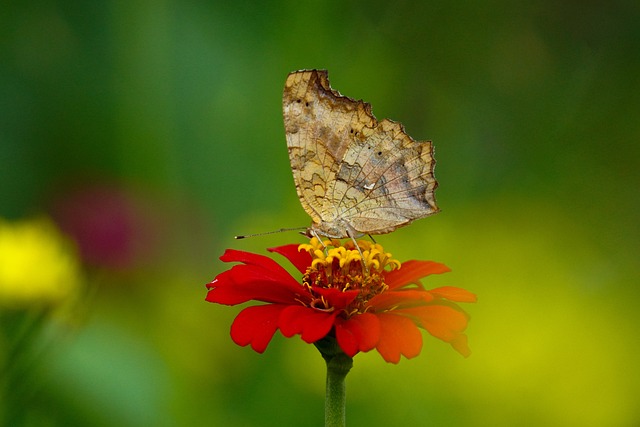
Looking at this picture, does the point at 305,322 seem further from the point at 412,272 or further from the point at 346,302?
the point at 412,272

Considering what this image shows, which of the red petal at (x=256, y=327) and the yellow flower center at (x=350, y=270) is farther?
the yellow flower center at (x=350, y=270)

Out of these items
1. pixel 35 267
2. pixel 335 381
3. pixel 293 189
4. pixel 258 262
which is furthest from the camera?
pixel 293 189

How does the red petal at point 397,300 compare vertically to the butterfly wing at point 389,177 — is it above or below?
below

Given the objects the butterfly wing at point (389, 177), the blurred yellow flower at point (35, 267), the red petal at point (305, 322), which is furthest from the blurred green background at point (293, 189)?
the red petal at point (305, 322)

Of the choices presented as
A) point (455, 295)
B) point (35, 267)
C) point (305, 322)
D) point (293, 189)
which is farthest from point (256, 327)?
point (293, 189)

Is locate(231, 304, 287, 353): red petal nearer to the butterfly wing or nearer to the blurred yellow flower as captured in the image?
the butterfly wing

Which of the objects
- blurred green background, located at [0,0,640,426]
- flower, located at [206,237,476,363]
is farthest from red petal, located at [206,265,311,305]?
blurred green background, located at [0,0,640,426]

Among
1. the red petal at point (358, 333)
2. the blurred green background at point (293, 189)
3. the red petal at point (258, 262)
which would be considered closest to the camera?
the red petal at point (358, 333)

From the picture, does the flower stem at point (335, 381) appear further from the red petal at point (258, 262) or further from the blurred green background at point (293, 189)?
the blurred green background at point (293, 189)
